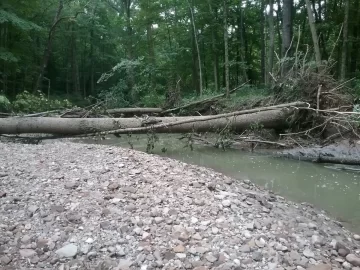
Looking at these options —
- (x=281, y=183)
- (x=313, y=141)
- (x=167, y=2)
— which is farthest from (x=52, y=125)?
(x=167, y=2)

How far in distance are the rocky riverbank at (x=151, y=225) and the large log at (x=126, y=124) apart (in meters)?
3.61

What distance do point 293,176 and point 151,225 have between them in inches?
150

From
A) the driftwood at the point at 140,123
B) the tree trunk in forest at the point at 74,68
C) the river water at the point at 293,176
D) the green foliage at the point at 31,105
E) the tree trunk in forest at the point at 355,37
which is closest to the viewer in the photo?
the river water at the point at 293,176

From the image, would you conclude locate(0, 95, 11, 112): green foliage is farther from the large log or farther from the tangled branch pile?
the tangled branch pile

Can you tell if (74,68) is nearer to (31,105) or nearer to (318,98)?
(31,105)

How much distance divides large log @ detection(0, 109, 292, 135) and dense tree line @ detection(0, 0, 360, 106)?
5.13 m

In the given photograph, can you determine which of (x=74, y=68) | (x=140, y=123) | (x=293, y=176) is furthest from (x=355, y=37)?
(x=74, y=68)

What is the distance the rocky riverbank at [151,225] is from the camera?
2.63 m

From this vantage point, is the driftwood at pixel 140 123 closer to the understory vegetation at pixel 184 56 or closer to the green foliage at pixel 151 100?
the understory vegetation at pixel 184 56

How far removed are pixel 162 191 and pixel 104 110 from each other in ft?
22.6

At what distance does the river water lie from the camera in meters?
4.54

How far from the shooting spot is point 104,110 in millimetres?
10102

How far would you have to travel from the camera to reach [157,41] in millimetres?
20172

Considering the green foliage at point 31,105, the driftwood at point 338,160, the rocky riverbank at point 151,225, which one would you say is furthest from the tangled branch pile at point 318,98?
the green foliage at point 31,105
